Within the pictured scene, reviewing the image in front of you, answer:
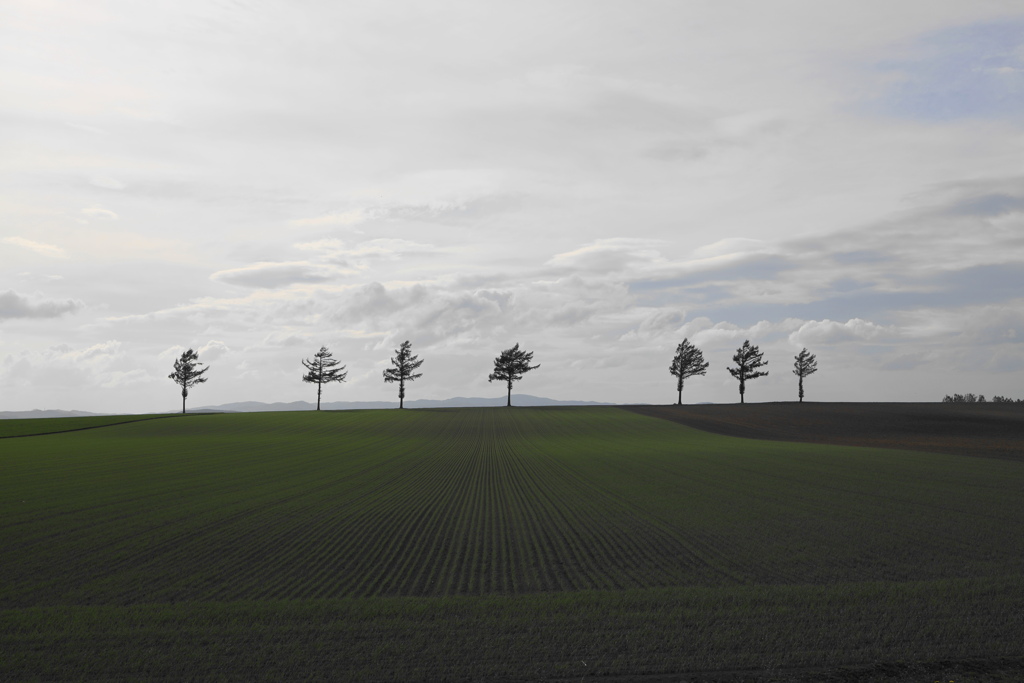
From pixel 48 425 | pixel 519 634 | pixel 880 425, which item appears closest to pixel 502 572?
pixel 519 634

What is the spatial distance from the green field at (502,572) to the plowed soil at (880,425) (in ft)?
62.1

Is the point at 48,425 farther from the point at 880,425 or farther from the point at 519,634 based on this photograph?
the point at 880,425

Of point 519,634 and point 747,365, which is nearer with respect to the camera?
point 519,634

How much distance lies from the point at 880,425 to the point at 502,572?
211ft

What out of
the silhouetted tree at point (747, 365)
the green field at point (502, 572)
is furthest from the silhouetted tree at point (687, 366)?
the green field at point (502, 572)

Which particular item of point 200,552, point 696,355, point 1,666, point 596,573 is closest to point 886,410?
point 696,355

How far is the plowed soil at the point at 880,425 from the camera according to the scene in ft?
166

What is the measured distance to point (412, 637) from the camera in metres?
11.2

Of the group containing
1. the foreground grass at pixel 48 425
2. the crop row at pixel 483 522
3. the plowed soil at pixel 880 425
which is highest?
the plowed soil at pixel 880 425

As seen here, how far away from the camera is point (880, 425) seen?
6656cm

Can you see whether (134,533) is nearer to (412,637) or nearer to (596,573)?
(412,637)

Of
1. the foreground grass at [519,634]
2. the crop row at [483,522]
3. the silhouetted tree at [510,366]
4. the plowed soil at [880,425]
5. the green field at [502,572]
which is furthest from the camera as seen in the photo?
the silhouetted tree at [510,366]

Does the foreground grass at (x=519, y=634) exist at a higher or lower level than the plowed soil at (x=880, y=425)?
lower

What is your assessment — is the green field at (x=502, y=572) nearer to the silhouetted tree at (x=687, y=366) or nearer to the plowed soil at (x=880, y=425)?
the plowed soil at (x=880, y=425)
